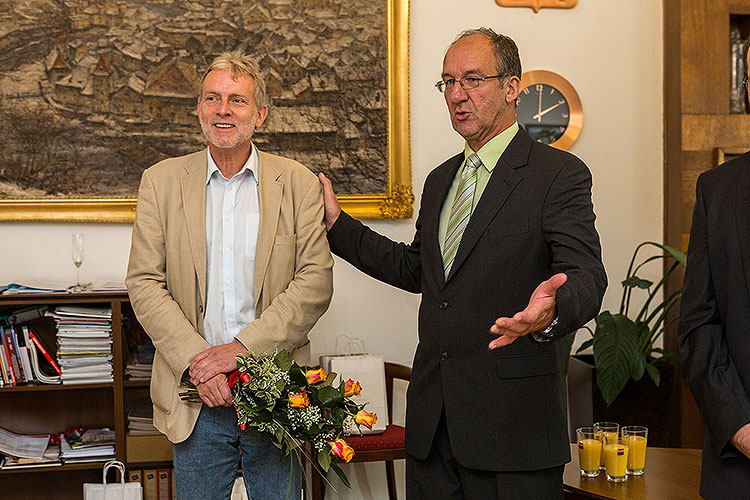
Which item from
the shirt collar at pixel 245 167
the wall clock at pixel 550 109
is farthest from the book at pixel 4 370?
the wall clock at pixel 550 109

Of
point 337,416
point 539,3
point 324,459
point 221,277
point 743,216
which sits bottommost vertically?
point 324,459

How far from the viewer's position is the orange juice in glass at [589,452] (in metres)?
2.46

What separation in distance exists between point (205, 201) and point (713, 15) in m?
2.92

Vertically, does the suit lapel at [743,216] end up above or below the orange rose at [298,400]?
above

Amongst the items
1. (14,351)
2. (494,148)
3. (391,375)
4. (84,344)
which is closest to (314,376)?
(494,148)

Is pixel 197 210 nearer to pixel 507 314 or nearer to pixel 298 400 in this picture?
pixel 298 400

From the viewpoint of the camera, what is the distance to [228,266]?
7.65 ft

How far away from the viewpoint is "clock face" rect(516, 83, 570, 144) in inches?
161

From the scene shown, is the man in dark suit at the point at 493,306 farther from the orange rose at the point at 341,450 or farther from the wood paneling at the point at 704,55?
the wood paneling at the point at 704,55

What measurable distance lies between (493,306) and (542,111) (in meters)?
2.27

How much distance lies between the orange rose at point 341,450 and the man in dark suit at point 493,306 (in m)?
0.20

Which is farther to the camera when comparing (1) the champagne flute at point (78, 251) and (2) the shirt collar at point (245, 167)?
(1) the champagne flute at point (78, 251)

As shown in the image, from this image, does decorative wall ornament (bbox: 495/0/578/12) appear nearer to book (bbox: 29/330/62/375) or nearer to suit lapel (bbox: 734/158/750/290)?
suit lapel (bbox: 734/158/750/290)

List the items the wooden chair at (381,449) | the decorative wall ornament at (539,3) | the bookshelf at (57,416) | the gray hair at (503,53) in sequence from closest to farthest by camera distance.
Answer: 1. the gray hair at (503,53)
2. the wooden chair at (381,449)
3. the bookshelf at (57,416)
4. the decorative wall ornament at (539,3)
